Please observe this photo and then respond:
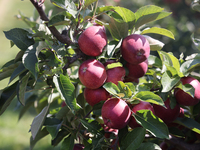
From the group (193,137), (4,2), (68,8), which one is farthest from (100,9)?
(4,2)

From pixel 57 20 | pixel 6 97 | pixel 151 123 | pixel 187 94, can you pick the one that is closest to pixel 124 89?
pixel 151 123

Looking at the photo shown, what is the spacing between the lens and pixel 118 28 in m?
0.85

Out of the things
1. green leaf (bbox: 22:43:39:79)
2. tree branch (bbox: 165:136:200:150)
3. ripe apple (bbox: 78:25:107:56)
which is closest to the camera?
Answer: green leaf (bbox: 22:43:39:79)

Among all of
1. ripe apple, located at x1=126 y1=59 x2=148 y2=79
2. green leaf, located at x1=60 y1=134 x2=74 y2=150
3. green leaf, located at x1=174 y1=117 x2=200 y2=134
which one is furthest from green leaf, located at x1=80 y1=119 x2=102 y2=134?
green leaf, located at x1=174 y1=117 x2=200 y2=134

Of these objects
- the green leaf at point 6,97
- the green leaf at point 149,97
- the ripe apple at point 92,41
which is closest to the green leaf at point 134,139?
the green leaf at point 149,97

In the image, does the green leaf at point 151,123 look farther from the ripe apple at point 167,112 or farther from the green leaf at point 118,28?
the green leaf at point 118,28

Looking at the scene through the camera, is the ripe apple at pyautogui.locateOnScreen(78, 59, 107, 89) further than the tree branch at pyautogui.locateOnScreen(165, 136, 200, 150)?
No

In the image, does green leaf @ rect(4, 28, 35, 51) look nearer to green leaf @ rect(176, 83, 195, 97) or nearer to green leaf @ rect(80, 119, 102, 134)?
green leaf @ rect(80, 119, 102, 134)

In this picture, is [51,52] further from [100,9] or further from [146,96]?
[146,96]

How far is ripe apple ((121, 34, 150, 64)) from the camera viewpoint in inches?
32.0

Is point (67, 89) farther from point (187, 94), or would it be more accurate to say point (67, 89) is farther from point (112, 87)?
point (187, 94)

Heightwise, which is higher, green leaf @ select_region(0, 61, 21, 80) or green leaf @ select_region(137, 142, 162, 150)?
green leaf @ select_region(0, 61, 21, 80)

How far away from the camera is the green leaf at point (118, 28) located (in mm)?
827

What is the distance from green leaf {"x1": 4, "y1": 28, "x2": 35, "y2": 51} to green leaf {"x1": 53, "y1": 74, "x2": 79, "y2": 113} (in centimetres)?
18
